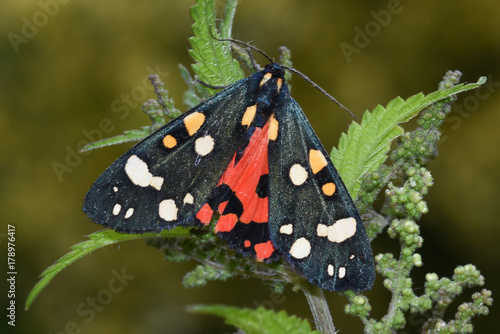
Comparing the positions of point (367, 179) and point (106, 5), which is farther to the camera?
point (106, 5)

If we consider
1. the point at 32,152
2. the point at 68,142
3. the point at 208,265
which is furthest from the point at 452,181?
the point at 32,152

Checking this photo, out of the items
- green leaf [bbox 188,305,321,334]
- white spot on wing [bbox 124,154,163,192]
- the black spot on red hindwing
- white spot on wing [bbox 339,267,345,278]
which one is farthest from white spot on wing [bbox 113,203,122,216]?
white spot on wing [bbox 339,267,345,278]

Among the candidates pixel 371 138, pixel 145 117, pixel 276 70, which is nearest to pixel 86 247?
pixel 276 70

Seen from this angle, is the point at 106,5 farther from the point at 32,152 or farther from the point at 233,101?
the point at 233,101

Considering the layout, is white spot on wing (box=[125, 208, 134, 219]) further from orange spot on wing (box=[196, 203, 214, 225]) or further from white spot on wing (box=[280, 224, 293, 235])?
white spot on wing (box=[280, 224, 293, 235])

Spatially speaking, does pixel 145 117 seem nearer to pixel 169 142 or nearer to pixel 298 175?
pixel 169 142

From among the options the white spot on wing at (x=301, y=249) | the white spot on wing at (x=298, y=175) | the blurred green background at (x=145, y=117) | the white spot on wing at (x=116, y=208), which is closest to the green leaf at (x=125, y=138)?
the white spot on wing at (x=116, y=208)
